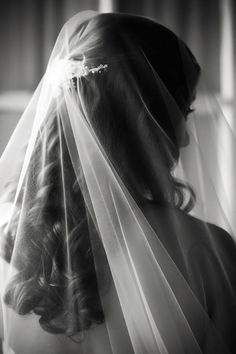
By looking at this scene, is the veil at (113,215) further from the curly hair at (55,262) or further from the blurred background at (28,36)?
the blurred background at (28,36)

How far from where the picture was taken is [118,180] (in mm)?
692

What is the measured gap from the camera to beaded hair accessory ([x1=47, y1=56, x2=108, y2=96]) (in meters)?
0.71

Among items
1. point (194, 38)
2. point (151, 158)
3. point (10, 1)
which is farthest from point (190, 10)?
point (151, 158)

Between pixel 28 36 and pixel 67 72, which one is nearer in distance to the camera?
pixel 67 72

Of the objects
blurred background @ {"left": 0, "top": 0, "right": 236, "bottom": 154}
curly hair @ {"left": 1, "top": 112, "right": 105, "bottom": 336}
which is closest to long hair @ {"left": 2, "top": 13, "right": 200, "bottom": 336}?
curly hair @ {"left": 1, "top": 112, "right": 105, "bottom": 336}

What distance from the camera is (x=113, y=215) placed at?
675 mm

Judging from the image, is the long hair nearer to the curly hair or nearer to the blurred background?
the curly hair

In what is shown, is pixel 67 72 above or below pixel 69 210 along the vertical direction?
above

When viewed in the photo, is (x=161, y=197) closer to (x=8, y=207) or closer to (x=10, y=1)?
(x=8, y=207)

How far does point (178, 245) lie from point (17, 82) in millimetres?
1202

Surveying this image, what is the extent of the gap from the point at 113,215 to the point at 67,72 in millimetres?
298

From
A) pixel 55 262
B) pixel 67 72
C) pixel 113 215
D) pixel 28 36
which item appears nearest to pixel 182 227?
pixel 113 215

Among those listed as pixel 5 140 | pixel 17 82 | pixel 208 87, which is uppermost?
pixel 208 87

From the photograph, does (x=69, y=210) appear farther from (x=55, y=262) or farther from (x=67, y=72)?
(x=67, y=72)
